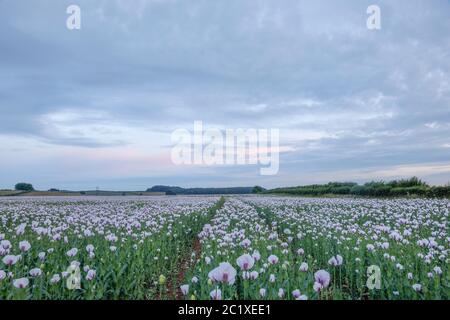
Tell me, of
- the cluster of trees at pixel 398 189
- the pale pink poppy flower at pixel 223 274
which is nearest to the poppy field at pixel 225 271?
the pale pink poppy flower at pixel 223 274

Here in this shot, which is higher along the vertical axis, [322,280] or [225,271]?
[225,271]

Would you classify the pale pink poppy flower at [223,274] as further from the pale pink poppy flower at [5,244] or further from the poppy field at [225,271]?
the pale pink poppy flower at [5,244]

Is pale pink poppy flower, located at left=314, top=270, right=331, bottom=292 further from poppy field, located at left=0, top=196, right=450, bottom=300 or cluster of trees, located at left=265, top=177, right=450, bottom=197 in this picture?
cluster of trees, located at left=265, top=177, right=450, bottom=197

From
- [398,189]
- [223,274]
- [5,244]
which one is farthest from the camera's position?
[398,189]

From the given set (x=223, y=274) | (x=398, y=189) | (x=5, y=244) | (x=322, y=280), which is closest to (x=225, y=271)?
(x=223, y=274)

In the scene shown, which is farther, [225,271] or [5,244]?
[5,244]

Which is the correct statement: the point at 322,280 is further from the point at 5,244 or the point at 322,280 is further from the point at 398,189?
the point at 398,189

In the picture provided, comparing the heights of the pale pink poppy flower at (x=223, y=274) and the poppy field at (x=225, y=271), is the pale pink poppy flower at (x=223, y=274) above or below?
above

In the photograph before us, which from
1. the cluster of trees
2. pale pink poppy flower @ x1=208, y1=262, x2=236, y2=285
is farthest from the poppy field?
the cluster of trees

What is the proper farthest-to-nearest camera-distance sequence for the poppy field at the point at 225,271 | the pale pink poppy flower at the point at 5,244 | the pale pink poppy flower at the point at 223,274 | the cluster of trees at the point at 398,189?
1. the cluster of trees at the point at 398,189
2. the pale pink poppy flower at the point at 5,244
3. the poppy field at the point at 225,271
4. the pale pink poppy flower at the point at 223,274

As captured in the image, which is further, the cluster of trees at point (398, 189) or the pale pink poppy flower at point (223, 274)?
the cluster of trees at point (398, 189)

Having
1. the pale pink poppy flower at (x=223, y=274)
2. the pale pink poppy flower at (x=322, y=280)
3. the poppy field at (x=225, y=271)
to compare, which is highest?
the pale pink poppy flower at (x=223, y=274)
